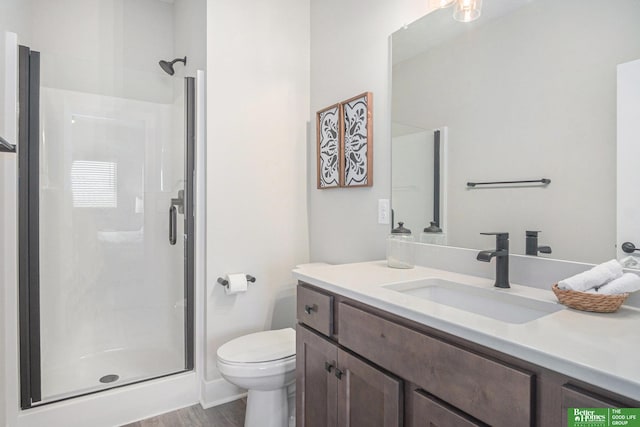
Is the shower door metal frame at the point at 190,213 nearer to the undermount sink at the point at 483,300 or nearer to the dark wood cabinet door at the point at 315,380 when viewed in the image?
the dark wood cabinet door at the point at 315,380

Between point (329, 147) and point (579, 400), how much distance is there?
5.84 ft

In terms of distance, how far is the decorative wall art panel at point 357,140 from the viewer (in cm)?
191

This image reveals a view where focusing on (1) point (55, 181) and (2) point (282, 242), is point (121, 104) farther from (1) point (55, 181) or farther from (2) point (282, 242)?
(2) point (282, 242)

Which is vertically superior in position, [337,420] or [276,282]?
[276,282]

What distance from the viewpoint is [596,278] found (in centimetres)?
96

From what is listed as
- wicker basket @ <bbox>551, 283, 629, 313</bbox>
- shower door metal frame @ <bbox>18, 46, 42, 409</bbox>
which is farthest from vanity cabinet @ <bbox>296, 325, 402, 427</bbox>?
shower door metal frame @ <bbox>18, 46, 42, 409</bbox>

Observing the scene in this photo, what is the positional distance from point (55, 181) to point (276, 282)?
1441 mm

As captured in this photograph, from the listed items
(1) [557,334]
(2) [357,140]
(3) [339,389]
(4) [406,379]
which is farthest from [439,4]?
(3) [339,389]

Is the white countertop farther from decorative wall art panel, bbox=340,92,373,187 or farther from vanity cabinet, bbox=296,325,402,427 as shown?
decorative wall art panel, bbox=340,92,373,187

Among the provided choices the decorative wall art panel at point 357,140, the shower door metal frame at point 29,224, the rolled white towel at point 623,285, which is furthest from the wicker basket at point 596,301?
the shower door metal frame at point 29,224

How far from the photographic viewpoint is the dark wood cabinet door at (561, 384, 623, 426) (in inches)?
24.0

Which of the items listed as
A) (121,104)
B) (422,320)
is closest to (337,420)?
(422,320)

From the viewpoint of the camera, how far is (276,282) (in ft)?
7.77
